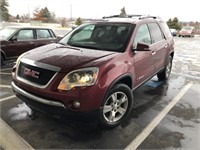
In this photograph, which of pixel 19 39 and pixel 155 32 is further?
pixel 19 39

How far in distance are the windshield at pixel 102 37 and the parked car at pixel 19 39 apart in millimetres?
2853

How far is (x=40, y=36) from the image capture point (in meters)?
8.16

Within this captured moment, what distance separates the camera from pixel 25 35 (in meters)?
7.71

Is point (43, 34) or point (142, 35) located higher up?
point (142, 35)

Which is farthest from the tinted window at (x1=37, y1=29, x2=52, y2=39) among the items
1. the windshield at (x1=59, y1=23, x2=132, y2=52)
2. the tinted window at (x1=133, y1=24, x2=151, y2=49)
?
the tinted window at (x1=133, y1=24, x2=151, y2=49)

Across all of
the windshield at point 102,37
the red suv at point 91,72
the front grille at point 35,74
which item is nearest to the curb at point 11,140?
the red suv at point 91,72

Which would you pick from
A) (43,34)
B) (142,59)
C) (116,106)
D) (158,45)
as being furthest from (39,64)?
(43,34)

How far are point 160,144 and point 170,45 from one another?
3686 millimetres

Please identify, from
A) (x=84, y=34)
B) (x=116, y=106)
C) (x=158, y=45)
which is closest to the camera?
(x=116, y=106)

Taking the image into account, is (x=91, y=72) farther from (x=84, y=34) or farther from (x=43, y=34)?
(x=43, y=34)

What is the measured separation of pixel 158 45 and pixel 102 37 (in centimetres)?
163

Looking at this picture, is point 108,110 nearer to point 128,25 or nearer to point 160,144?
point 160,144

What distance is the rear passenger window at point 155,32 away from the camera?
489 centimetres

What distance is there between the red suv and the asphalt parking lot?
0.26 metres
